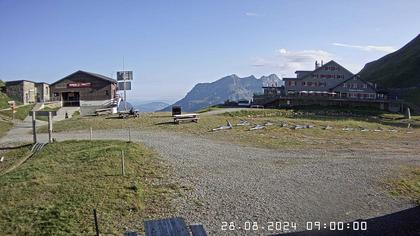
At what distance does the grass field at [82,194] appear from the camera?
1034 cm

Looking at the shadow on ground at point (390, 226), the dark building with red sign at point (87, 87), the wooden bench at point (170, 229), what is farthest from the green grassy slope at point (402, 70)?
the wooden bench at point (170, 229)

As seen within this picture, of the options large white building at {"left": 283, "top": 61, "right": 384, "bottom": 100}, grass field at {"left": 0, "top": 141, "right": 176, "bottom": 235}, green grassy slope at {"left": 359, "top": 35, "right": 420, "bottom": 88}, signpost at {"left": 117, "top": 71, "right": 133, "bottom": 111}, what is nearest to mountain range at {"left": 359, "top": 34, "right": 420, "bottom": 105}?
green grassy slope at {"left": 359, "top": 35, "right": 420, "bottom": 88}

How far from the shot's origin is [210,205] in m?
12.2

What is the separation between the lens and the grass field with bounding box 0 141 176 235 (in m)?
10.3

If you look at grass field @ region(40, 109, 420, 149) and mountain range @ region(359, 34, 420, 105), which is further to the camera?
mountain range @ region(359, 34, 420, 105)

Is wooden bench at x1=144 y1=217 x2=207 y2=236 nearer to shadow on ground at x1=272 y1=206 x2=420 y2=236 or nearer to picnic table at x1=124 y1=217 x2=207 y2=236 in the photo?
picnic table at x1=124 y1=217 x2=207 y2=236

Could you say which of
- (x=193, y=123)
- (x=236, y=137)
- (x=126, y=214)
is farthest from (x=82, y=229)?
(x=193, y=123)

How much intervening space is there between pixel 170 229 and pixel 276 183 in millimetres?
9076

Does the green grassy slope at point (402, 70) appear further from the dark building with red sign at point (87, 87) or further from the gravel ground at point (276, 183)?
the gravel ground at point (276, 183)

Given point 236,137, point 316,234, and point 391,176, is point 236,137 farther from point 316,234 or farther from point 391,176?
point 316,234

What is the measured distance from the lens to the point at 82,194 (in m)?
12.4

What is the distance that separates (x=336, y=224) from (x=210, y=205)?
12.9ft

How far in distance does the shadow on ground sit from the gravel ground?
1.32ft

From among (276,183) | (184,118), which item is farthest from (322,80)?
(276,183)
